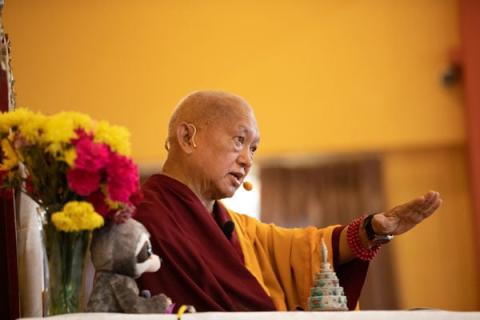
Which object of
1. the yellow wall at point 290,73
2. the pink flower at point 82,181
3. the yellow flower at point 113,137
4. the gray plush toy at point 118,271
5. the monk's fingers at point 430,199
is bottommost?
the gray plush toy at point 118,271

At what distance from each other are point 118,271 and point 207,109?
3.06 feet

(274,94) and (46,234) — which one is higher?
(274,94)

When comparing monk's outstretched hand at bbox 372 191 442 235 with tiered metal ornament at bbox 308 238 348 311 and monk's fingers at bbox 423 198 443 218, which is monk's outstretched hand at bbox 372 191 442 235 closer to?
monk's fingers at bbox 423 198 443 218

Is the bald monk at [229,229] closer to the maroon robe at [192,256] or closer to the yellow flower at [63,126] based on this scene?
the maroon robe at [192,256]

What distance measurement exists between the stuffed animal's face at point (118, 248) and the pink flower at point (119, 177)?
8 centimetres

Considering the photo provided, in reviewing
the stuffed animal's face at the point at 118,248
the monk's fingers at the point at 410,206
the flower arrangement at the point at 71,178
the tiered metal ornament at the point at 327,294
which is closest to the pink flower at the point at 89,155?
the flower arrangement at the point at 71,178

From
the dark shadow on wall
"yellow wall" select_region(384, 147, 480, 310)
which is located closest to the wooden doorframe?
"yellow wall" select_region(384, 147, 480, 310)

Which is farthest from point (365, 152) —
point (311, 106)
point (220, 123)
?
point (220, 123)

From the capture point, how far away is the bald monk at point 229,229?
2.29m

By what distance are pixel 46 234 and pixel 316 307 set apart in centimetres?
75

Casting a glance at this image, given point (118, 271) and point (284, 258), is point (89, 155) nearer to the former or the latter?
point (118, 271)

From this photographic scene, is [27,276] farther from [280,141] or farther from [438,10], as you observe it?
[438,10]

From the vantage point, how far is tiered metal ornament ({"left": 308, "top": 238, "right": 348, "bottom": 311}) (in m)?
2.18

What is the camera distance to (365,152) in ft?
22.7
